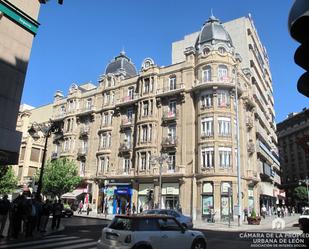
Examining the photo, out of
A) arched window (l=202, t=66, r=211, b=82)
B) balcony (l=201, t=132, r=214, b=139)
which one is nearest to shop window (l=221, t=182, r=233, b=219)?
balcony (l=201, t=132, r=214, b=139)

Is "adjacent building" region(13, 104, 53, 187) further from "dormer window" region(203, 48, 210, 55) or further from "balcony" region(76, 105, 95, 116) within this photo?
"dormer window" region(203, 48, 210, 55)

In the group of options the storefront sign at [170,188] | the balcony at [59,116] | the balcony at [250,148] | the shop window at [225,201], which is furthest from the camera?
the balcony at [59,116]

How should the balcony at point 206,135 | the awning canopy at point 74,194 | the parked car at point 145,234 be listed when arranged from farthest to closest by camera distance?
the awning canopy at point 74,194
the balcony at point 206,135
the parked car at point 145,234

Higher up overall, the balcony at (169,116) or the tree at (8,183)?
the balcony at (169,116)

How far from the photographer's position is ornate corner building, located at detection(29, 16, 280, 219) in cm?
3525

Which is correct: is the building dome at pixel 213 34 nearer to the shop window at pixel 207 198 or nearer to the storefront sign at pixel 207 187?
the storefront sign at pixel 207 187

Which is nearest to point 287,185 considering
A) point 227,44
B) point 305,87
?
point 227,44

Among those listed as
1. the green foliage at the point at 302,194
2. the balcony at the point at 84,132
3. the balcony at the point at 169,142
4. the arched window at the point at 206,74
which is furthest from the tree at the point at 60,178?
the green foliage at the point at 302,194

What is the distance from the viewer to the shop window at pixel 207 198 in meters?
34.0

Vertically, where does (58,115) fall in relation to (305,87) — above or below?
above

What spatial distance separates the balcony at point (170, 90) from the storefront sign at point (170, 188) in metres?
11.5

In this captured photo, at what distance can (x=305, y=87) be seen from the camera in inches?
104

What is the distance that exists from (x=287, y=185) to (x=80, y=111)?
7465 cm

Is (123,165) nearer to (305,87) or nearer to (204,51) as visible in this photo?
(204,51)
